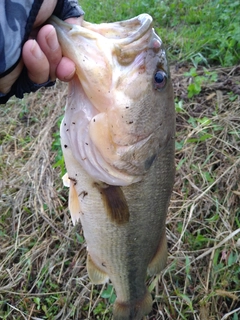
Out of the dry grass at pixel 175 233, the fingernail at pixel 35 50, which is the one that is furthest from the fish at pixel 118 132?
the dry grass at pixel 175 233

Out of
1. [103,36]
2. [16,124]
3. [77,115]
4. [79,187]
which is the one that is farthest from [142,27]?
[16,124]

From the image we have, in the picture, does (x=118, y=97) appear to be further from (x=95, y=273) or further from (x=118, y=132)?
(x=95, y=273)

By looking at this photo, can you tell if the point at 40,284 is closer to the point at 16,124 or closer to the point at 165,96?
the point at 165,96

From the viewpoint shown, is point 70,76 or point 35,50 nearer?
point 35,50

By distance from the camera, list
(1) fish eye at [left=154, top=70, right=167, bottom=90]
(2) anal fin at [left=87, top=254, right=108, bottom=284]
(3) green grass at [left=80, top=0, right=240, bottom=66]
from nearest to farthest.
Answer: (1) fish eye at [left=154, top=70, right=167, bottom=90]
(2) anal fin at [left=87, top=254, right=108, bottom=284]
(3) green grass at [left=80, top=0, right=240, bottom=66]

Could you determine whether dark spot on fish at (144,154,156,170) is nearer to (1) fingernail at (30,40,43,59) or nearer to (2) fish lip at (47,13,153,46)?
(2) fish lip at (47,13,153,46)

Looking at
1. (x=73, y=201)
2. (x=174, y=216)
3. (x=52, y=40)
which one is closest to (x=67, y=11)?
(x=52, y=40)

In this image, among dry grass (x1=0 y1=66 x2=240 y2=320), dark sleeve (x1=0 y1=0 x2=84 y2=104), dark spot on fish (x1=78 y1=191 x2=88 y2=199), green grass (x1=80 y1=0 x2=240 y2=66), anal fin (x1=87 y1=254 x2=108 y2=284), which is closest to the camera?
dark sleeve (x1=0 y1=0 x2=84 y2=104)

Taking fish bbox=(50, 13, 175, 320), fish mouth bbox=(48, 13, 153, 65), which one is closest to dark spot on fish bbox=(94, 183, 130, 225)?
fish bbox=(50, 13, 175, 320)
